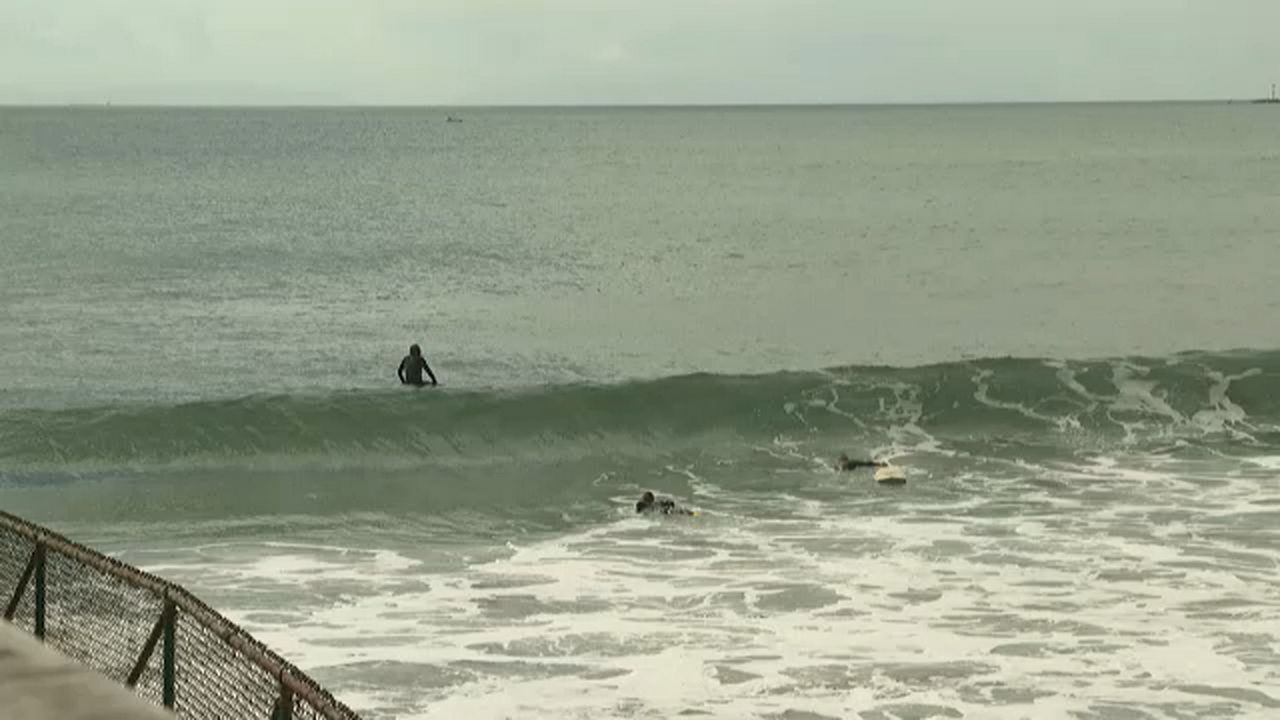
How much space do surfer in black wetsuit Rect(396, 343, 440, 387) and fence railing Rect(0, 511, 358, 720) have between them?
929 inches

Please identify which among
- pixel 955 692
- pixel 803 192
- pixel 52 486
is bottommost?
pixel 955 692

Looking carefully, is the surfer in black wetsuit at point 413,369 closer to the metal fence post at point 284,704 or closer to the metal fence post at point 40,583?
the metal fence post at point 40,583

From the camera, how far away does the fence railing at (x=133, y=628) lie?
31.1ft

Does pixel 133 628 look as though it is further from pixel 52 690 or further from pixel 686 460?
pixel 686 460

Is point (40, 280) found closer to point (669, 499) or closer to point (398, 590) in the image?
point (669, 499)

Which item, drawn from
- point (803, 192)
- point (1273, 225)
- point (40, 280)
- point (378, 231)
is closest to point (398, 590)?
point (40, 280)

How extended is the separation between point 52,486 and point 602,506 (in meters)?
9.09

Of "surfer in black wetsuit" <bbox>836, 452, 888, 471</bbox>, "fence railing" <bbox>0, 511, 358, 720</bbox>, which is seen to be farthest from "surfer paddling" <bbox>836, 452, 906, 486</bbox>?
"fence railing" <bbox>0, 511, 358, 720</bbox>

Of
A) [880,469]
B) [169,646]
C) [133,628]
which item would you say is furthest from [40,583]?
[880,469]

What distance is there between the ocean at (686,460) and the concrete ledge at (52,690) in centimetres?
481

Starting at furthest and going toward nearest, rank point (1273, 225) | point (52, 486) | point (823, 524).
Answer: point (1273, 225), point (52, 486), point (823, 524)

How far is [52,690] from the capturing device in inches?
433

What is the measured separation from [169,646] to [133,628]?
216cm

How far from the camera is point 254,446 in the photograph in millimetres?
33500
